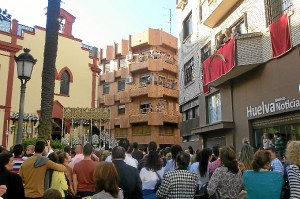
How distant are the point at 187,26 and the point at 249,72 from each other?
11.4 metres

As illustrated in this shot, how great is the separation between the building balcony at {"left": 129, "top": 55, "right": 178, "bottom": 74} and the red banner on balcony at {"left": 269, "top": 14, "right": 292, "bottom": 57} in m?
29.2

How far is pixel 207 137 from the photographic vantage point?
19.6 meters

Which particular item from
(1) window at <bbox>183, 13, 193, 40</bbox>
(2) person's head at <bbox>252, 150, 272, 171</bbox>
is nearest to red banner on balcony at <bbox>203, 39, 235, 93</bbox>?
(1) window at <bbox>183, 13, 193, 40</bbox>

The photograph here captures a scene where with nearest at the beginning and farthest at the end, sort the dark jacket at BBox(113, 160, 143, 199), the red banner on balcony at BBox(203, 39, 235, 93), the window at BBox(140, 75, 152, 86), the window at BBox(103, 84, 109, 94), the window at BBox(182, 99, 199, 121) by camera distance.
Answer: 1. the dark jacket at BBox(113, 160, 143, 199)
2. the red banner on balcony at BBox(203, 39, 235, 93)
3. the window at BBox(182, 99, 199, 121)
4. the window at BBox(140, 75, 152, 86)
5. the window at BBox(103, 84, 109, 94)

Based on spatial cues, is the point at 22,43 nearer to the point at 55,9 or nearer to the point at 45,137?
the point at 55,9

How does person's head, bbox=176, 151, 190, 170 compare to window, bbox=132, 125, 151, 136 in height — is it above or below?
below

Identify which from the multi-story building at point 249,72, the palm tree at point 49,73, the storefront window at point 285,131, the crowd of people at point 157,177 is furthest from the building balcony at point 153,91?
the crowd of people at point 157,177

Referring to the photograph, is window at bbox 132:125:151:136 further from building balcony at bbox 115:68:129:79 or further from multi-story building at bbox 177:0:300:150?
→ multi-story building at bbox 177:0:300:150

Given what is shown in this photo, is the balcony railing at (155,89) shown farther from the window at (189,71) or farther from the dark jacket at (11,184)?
the dark jacket at (11,184)

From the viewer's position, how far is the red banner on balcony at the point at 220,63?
13791 millimetres

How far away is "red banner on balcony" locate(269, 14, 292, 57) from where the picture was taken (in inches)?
449

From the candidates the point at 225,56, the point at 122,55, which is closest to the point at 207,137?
the point at 225,56

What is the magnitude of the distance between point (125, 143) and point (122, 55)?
4041 cm

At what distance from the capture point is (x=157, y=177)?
588 cm
